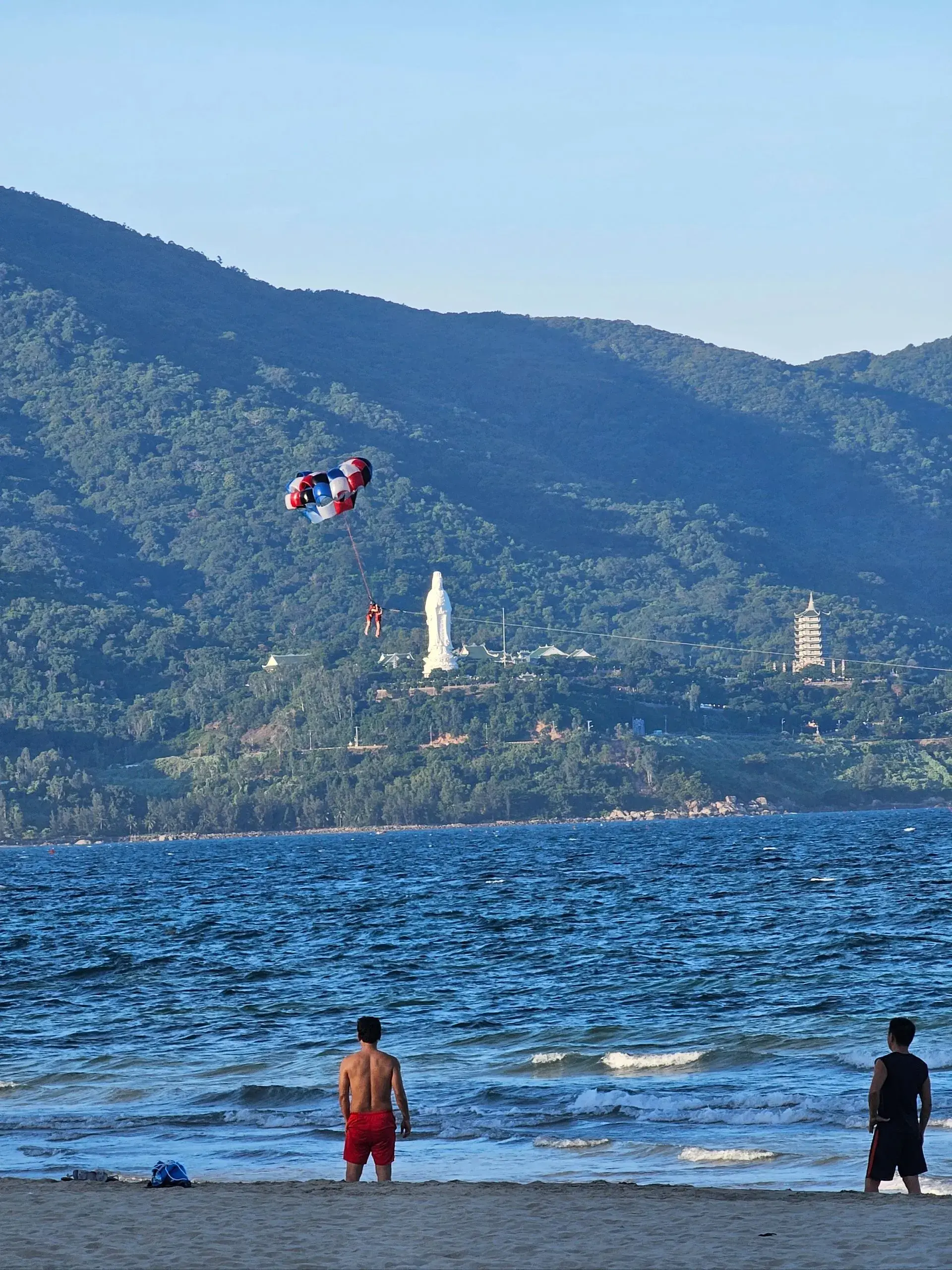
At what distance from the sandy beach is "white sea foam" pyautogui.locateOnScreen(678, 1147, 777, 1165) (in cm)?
310

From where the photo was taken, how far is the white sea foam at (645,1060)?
3200 cm

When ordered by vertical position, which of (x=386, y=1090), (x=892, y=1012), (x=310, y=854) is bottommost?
Result: (x=310, y=854)

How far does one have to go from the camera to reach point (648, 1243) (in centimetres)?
1700

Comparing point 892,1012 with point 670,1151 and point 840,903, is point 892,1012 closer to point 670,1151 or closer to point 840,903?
point 670,1151

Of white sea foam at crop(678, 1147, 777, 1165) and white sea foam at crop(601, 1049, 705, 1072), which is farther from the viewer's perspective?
white sea foam at crop(601, 1049, 705, 1072)

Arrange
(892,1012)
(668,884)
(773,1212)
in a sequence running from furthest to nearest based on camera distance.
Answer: (668,884) → (892,1012) → (773,1212)

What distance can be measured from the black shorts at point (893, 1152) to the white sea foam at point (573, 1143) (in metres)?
7.77

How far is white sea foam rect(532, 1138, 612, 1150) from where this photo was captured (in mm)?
25375

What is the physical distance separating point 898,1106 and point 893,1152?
0.50 meters

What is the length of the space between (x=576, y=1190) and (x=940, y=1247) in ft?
16.9

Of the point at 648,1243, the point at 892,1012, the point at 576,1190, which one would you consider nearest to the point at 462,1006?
the point at 892,1012

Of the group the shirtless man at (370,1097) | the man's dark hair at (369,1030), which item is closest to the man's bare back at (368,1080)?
the shirtless man at (370,1097)

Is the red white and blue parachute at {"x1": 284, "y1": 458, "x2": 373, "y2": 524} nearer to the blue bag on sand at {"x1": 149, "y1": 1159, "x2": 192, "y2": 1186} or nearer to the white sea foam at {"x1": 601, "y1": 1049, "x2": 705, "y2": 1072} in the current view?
the white sea foam at {"x1": 601, "y1": 1049, "x2": 705, "y2": 1072}

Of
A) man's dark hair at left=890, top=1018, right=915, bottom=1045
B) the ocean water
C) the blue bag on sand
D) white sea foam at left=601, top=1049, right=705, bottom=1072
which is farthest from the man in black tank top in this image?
white sea foam at left=601, top=1049, right=705, bottom=1072
